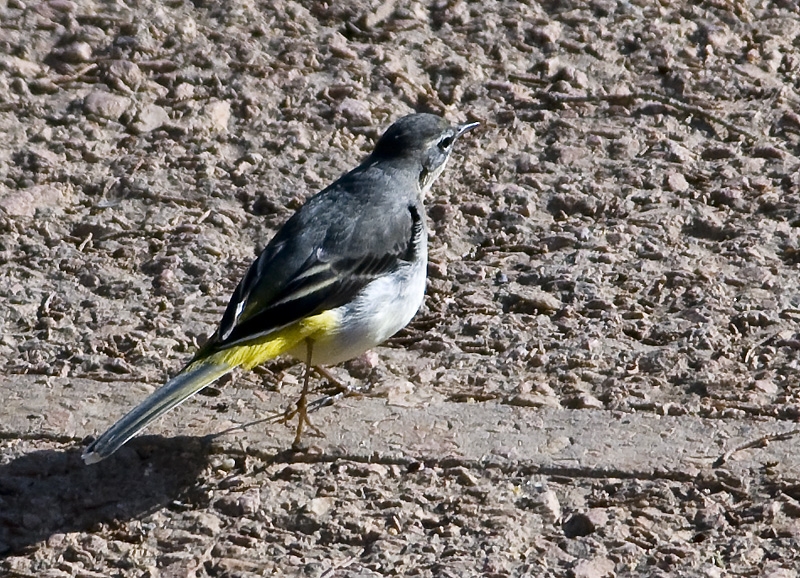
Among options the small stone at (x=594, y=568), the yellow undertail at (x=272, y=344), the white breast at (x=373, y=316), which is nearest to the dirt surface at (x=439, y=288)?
the small stone at (x=594, y=568)

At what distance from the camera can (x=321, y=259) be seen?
569 cm

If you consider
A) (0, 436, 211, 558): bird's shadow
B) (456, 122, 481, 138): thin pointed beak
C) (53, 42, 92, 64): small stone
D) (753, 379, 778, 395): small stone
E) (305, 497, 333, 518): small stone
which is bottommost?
(0, 436, 211, 558): bird's shadow

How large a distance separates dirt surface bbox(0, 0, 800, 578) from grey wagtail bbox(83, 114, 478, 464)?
0.32 m

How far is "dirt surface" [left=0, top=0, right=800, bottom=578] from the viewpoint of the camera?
4.86m

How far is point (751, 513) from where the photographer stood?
481 cm

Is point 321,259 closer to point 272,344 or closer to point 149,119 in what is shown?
point 272,344

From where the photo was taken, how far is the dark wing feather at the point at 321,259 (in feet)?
17.5

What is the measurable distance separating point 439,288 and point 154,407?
1876mm

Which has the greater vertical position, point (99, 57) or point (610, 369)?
point (99, 57)

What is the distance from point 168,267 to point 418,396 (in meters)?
1.57

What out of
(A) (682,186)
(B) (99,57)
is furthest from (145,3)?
(A) (682,186)

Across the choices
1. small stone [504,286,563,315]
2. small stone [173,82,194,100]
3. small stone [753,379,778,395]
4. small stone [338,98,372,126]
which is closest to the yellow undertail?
small stone [504,286,563,315]

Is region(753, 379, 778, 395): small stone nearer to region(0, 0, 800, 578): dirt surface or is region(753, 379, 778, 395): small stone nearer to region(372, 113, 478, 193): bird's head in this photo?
region(0, 0, 800, 578): dirt surface

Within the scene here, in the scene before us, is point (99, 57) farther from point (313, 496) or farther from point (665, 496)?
point (665, 496)
